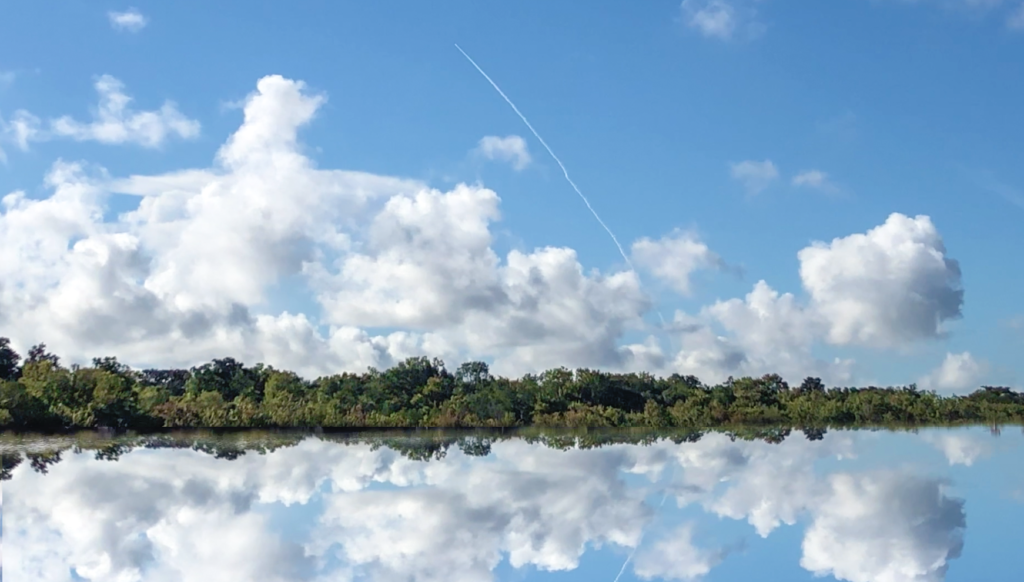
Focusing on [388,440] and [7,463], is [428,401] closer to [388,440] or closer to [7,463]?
[388,440]

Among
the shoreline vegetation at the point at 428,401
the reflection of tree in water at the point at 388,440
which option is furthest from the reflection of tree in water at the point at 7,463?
the shoreline vegetation at the point at 428,401

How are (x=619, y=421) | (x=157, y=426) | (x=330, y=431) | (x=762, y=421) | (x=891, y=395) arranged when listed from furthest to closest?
1. (x=891, y=395)
2. (x=762, y=421)
3. (x=619, y=421)
4. (x=330, y=431)
5. (x=157, y=426)

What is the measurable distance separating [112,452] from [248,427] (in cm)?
1365

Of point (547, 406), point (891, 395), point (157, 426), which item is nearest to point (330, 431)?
point (157, 426)

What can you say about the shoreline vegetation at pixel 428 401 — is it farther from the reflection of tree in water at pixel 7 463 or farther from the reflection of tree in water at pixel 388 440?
the reflection of tree in water at pixel 7 463

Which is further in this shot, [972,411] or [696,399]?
[972,411]

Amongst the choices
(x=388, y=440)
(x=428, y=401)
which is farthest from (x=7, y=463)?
(x=428, y=401)

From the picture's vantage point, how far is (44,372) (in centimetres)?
3675

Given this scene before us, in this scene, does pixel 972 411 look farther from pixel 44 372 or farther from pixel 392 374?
pixel 44 372

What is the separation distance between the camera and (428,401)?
145 feet

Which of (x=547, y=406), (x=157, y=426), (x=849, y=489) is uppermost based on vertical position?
(x=547, y=406)

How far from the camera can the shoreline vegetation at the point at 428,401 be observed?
35.2 m

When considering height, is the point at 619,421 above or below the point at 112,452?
above

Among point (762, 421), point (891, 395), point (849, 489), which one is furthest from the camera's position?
point (891, 395)
